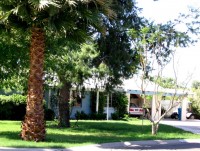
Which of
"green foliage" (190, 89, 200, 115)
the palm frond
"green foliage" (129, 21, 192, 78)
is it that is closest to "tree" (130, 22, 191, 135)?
"green foliage" (129, 21, 192, 78)

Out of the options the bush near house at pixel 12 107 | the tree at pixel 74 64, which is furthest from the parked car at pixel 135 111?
the tree at pixel 74 64

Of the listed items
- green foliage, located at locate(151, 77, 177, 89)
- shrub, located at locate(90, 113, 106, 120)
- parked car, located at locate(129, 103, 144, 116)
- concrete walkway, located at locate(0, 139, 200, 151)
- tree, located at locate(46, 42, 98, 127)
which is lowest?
concrete walkway, located at locate(0, 139, 200, 151)

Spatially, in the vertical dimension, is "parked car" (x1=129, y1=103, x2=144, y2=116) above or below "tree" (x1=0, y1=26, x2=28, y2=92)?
below

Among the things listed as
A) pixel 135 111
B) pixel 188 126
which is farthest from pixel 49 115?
pixel 135 111

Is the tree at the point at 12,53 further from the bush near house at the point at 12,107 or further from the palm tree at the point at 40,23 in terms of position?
the bush near house at the point at 12,107

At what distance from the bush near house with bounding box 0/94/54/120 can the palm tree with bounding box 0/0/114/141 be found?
13.0 metres

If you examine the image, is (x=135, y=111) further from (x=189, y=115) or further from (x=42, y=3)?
(x=42, y=3)

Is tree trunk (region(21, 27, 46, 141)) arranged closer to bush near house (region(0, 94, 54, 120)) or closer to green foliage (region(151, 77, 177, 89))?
green foliage (region(151, 77, 177, 89))

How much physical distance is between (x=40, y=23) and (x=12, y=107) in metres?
14.1

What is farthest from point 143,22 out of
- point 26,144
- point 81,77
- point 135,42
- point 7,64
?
point 26,144

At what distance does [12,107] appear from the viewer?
26.8 meters

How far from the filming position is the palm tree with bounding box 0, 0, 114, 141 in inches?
518

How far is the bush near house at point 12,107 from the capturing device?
2653 centimetres

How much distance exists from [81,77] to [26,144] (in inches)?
308
